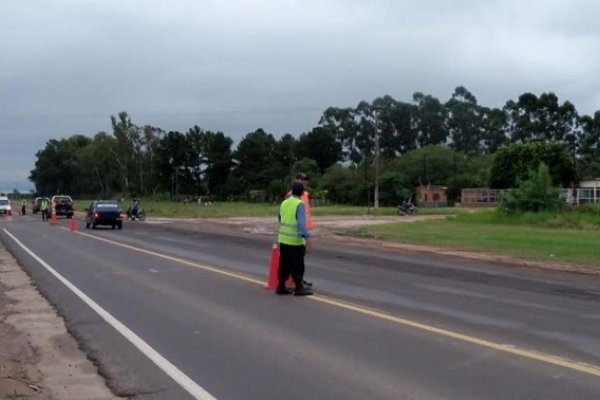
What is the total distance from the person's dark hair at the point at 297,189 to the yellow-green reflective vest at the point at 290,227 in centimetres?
13

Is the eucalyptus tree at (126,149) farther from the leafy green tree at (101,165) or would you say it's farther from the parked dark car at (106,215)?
the parked dark car at (106,215)

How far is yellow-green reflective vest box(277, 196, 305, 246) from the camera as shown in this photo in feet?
38.8

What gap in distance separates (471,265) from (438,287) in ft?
17.0

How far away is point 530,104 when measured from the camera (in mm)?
126562

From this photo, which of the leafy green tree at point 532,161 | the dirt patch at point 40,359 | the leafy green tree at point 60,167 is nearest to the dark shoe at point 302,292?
the dirt patch at point 40,359

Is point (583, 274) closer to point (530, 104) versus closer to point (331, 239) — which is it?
point (331, 239)

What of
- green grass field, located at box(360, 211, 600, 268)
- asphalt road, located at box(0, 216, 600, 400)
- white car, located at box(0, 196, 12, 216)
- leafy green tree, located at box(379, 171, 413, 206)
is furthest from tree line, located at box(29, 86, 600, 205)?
asphalt road, located at box(0, 216, 600, 400)

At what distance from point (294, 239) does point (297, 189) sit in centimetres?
83

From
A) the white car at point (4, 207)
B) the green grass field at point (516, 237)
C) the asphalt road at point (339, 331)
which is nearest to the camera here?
the asphalt road at point (339, 331)

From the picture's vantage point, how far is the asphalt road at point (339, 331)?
258 inches

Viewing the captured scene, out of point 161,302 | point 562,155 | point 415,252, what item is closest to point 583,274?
point 415,252

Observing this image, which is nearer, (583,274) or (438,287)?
(438,287)

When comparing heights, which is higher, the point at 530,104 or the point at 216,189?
the point at 530,104

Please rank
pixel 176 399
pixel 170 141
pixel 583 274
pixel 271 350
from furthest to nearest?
→ pixel 170 141 < pixel 583 274 < pixel 271 350 < pixel 176 399
